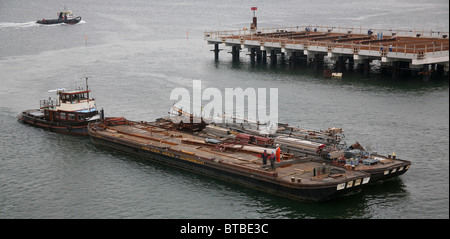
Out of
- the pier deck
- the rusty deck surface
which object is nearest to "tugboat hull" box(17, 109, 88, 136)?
the rusty deck surface

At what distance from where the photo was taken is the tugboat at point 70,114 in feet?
144

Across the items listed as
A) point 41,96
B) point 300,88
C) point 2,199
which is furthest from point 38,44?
point 2,199

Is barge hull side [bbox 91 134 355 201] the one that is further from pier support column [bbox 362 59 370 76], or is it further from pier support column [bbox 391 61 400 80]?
pier support column [bbox 362 59 370 76]

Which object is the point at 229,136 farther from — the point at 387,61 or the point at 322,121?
the point at 387,61

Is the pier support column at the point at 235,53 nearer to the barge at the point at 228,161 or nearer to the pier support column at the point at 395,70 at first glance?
the pier support column at the point at 395,70

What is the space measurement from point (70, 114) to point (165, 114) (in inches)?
338

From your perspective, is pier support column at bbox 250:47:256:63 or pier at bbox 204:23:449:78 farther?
pier support column at bbox 250:47:256:63

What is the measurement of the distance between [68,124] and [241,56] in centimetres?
4662

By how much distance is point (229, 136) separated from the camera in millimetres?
37656

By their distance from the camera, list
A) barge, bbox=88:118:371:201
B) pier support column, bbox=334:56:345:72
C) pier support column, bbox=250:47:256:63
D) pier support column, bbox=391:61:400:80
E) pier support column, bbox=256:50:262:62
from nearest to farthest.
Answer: barge, bbox=88:118:371:201
pier support column, bbox=391:61:400:80
pier support column, bbox=334:56:345:72
pier support column, bbox=250:47:256:63
pier support column, bbox=256:50:262:62

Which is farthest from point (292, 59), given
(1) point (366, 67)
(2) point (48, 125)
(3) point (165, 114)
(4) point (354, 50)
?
(2) point (48, 125)

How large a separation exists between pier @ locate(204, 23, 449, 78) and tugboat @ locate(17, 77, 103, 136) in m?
31.6

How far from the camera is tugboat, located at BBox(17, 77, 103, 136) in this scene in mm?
Result: 44000

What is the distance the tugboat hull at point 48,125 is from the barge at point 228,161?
1.78 m
